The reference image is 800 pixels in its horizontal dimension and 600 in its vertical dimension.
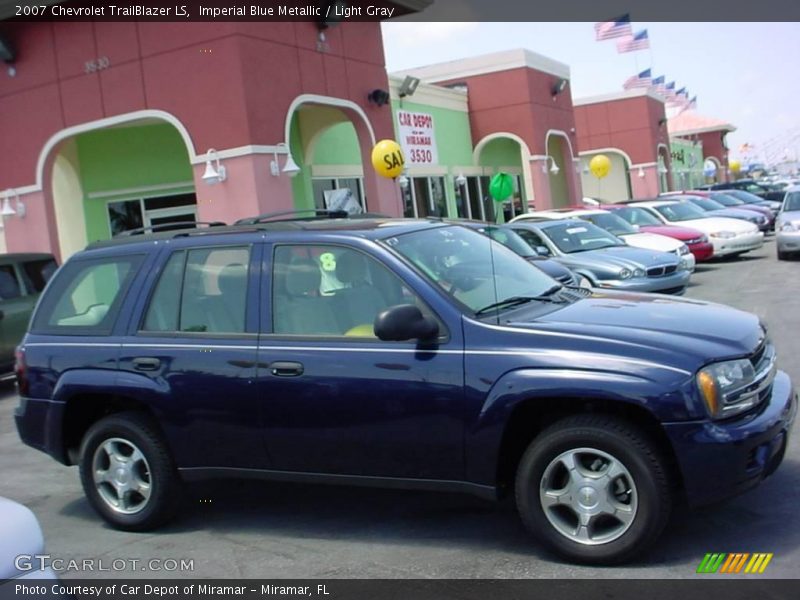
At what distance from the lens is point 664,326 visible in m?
4.35

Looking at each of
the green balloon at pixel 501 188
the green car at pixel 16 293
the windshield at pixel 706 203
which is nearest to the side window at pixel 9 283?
the green car at pixel 16 293

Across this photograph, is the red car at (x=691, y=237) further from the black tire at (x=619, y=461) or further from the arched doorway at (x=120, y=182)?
the black tire at (x=619, y=461)

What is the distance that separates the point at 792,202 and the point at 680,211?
2.58 metres

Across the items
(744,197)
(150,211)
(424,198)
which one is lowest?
(744,197)

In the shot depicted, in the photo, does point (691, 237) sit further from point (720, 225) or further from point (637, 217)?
point (637, 217)

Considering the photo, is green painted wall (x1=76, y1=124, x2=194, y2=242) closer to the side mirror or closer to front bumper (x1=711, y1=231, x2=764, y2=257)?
front bumper (x1=711, y1=231, x2=764, y2=257)

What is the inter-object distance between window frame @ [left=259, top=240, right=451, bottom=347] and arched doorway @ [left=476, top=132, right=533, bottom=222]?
2135cm

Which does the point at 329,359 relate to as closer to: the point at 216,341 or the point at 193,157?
the point at 216,341

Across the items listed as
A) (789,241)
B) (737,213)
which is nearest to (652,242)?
(789,241)

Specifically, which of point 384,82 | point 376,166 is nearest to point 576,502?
point 376,166

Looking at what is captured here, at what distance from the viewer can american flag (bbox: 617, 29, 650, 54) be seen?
22938mm

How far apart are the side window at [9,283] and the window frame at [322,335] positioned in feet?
25.3

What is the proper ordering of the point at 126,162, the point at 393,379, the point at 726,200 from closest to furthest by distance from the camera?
1. the point at 393,379
2. the point at 126,162
3. the point at 726,200

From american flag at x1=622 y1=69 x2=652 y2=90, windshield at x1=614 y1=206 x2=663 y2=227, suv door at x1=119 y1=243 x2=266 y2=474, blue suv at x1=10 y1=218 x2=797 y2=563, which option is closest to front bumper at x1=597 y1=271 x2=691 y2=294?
windshield at x1=614 y1=206 x2=663 y2=227
